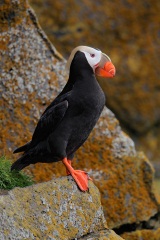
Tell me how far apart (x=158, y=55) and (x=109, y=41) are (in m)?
0.83

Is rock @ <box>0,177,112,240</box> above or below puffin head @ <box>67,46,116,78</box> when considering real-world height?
below

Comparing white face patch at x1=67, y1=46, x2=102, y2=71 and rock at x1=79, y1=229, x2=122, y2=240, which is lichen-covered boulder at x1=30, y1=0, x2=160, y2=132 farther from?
rock at x1=79, y1=229, x2=122, y2=240

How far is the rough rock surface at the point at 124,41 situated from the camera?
1246 cm

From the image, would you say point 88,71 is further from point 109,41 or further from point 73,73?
point 109,41

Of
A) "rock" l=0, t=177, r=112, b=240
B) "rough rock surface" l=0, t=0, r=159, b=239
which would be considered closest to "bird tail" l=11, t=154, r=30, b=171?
"rock" l=0, t=177, r=112, b=240

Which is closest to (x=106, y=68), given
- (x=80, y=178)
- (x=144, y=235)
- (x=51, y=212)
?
(x=80, y=178)

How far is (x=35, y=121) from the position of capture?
7871mm

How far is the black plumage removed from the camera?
6.50 metres

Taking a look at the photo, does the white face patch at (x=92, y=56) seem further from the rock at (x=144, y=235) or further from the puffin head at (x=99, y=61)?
the rock at (x=144, y=235)

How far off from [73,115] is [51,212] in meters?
0.95

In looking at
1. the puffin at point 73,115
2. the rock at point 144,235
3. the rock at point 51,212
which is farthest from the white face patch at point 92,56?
the rock at point 144,235

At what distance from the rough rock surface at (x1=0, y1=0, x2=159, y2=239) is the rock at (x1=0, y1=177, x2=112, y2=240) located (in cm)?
152

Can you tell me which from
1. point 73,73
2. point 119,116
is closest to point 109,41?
point 119,116

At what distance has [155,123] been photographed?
509 inches
